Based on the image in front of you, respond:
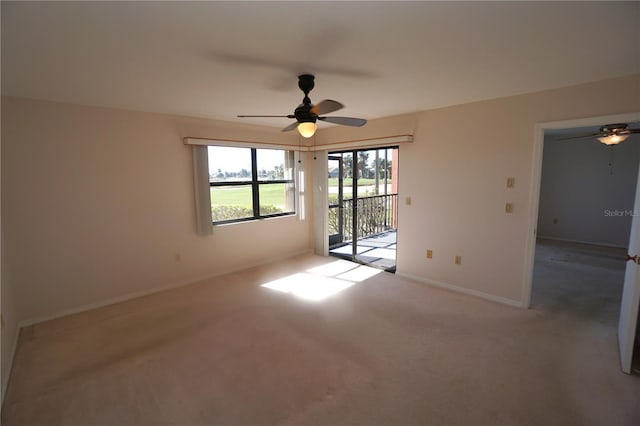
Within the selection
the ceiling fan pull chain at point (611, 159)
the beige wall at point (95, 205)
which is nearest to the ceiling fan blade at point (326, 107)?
the beige wall at point (95, 205)

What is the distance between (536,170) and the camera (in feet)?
9.70

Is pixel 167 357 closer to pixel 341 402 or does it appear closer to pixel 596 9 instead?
pixel 341 402

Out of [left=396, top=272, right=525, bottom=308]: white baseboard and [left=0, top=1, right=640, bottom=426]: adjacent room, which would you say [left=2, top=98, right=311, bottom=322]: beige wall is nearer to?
[left=0, top=1, right=640, bottom=426]: adjacent room

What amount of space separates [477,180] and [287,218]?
293cm

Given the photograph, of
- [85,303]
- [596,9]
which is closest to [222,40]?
[596,9]

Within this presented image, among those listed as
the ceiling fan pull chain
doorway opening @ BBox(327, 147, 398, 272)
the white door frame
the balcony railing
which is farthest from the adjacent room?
the ceiling fan pull chain

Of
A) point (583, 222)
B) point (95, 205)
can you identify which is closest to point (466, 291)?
point (583, 222)

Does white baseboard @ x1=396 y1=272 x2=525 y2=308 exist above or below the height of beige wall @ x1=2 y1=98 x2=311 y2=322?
below

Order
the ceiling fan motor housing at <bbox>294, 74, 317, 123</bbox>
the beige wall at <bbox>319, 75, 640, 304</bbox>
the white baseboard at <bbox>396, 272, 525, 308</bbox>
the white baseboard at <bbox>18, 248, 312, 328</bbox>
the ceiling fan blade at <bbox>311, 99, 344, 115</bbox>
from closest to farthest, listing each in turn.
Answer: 1. the ceiling fan blade at <bbox>311, 99, 344, 115</bbox>
2. the ceiling fan motor housing at <bbox>294, 74, 317, 123</bbox>
3. the beige wall at <bbox>319, 75, 640, 304</bbox>
4. the white baseboard at <bbox>18, 248, 312, 328</bbox>
5. the white baseboard at <bbox>396, 272, 525, 308</bbox>

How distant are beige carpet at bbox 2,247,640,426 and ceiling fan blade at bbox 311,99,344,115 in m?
1.91

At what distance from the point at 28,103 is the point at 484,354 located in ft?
15.0

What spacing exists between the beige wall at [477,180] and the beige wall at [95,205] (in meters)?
2.64

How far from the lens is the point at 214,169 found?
13.5 ft

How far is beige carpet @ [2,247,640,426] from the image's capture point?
179 centimetres
